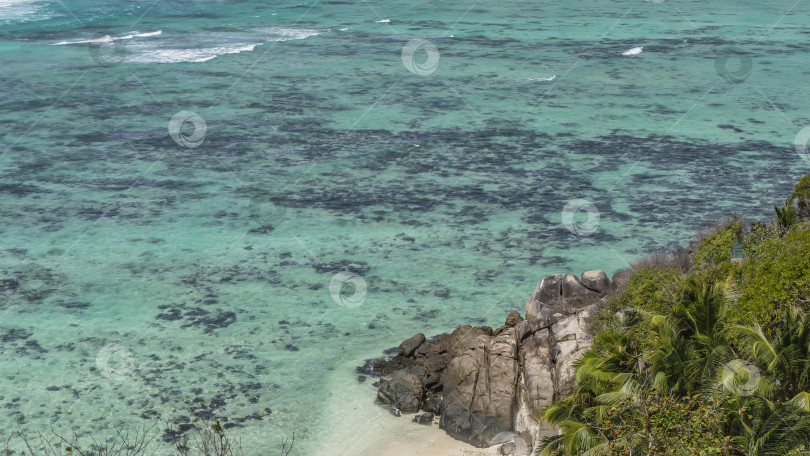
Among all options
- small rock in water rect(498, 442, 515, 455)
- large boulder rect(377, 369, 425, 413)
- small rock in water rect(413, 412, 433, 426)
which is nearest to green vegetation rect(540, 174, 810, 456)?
small rock in water rect(498, 442, 515, 455)

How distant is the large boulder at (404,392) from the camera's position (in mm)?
21050

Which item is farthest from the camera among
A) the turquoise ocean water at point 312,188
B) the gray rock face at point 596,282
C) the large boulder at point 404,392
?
the turquoise ocean water at point 312,188

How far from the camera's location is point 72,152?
143ft

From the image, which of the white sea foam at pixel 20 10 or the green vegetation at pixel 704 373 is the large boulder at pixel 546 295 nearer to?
the green vegetation at pixel 704 373

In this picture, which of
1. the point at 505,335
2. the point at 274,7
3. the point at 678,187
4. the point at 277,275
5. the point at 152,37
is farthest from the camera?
the point at 274,7

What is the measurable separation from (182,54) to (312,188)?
30642mm

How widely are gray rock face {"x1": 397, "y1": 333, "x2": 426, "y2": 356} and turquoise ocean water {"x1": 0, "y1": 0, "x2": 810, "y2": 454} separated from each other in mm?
1410

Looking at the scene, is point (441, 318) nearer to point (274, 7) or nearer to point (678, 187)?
point (678, 187)

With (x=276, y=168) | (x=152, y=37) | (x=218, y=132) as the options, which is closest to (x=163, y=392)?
(x=276, y=168)

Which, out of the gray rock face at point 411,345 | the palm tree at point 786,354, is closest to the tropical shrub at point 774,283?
the palm tree at point 786,354

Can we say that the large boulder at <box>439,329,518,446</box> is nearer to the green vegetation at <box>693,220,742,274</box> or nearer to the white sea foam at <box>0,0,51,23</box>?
the green vegetation at <box>693,220,742,274</box>

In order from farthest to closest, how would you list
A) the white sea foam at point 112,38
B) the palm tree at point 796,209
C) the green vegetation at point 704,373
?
the white sea foam at point 112,38
the palm tree at point 796,209
the green vegetation at point 704,373

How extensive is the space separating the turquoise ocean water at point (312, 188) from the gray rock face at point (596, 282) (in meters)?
4.16

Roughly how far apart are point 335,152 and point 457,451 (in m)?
26.6
